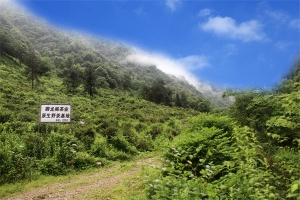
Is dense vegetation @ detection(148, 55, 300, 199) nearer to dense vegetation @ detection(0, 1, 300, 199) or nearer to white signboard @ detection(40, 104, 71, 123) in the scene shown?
dense vegetation @ detection(0, 1, 300, 199)

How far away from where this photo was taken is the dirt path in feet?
26.7

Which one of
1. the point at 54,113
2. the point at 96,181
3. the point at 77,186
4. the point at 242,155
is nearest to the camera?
the point at 242,155

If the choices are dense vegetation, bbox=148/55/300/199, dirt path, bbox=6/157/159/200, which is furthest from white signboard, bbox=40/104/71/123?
dense vegetation, bbox=148/55/300/199

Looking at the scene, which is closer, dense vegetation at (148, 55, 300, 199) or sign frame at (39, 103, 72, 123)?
dense vegetation at (148, 55, 300, 199)

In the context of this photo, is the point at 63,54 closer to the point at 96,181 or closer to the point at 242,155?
the point at 96,181

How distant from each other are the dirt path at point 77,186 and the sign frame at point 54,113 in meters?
3.81

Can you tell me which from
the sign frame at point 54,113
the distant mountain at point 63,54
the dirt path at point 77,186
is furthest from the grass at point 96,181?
the distant mountain at point 63,54

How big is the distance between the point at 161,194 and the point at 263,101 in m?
6.19

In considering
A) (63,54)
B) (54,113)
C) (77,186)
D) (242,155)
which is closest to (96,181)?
(77,186)

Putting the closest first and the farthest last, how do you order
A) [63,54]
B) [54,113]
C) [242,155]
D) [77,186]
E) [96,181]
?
1. [242,155]
2. [77,186]
3. [96,181]
4. [54,113]
5. [63,54]

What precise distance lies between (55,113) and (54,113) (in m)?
0.05

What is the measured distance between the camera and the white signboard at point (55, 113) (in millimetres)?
12820

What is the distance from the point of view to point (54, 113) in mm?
13055

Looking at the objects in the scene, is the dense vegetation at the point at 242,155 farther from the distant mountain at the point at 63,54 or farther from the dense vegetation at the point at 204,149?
the distant mountain at the point at 63,54
